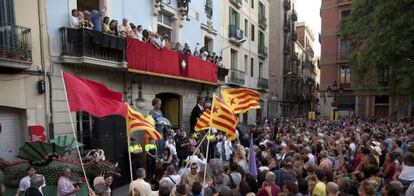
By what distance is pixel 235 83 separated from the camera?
2327 centimetres

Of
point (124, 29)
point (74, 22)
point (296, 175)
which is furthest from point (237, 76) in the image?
point (296, 175)

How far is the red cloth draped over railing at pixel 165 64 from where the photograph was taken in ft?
39.4

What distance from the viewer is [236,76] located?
78.6ft

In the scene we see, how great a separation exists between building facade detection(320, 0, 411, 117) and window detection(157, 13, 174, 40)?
20.9m

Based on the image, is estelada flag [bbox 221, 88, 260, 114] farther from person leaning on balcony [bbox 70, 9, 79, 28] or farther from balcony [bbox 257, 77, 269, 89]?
balcony [bbox 257, 77, 269, 89]

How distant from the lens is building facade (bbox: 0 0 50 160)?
8.48 meters

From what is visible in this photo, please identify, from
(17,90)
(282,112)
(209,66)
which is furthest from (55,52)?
(282,112)

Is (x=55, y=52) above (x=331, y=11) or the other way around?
the other way around

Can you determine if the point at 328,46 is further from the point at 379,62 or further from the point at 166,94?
the point at 166,94

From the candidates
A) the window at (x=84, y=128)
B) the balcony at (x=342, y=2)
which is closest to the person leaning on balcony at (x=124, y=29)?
the window at (x=84, y=128)

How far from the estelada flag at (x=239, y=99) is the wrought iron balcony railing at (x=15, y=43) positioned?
485 centimetres

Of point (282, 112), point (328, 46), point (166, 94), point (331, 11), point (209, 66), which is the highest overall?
point (331, 11)

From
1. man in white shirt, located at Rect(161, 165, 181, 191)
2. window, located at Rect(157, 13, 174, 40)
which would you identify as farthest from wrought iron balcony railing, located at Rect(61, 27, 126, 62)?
window, located at Rect(157, 13, 174, 40)

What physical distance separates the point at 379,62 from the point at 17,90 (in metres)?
18.6
